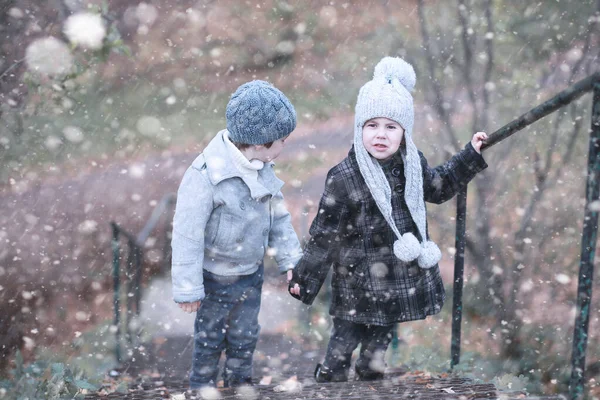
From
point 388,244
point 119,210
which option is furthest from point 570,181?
point 119,210

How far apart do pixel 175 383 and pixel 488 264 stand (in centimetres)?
268

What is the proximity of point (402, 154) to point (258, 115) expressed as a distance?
2.21 feet

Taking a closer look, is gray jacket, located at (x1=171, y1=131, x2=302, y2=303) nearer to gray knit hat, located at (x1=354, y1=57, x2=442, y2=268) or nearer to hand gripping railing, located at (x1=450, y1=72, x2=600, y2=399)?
gray knit hat, located at (x1=354, y1=57, x2=442, y2=268)

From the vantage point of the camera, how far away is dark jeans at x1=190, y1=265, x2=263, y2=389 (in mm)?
2945

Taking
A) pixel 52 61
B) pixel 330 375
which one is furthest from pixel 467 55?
pixel 52 61

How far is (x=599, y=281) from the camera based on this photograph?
4422mm

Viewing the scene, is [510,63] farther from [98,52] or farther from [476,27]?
[98,52]

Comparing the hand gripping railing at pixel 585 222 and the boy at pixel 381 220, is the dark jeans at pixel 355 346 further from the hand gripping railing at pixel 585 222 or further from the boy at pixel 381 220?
the hand gripping railing at pixel 585 222

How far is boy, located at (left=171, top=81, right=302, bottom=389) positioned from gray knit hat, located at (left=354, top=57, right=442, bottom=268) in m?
0.35

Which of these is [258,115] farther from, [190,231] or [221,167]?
[190,231]

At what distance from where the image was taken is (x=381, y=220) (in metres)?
2.74

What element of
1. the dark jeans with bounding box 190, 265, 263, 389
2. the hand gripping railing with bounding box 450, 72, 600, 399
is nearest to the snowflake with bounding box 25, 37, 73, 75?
the dark jeans with bounding box 190, 265, 263, 389

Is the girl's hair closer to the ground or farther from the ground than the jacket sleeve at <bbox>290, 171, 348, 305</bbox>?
farther from the ground

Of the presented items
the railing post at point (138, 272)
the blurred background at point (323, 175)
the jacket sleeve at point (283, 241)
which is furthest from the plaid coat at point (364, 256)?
the railing post at point (138, 272)
